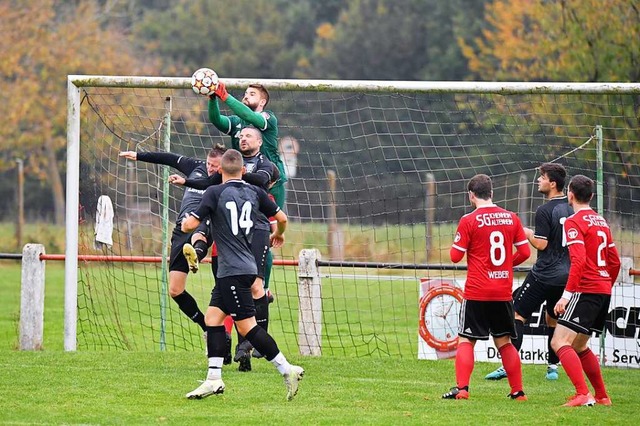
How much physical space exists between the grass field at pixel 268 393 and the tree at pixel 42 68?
78.9 ft

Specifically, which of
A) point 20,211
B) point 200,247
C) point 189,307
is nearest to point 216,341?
point 200,247

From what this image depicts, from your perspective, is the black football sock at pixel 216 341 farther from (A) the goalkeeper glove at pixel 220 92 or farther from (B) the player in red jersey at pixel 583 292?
(B) the player in red jersey at pixel 583 292

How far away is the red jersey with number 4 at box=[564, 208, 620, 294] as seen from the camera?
8398 mm

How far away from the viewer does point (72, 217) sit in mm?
11203

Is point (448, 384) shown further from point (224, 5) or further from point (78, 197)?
point (224, 5)

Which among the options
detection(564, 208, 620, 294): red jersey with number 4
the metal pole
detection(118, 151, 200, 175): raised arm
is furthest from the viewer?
the metal pole

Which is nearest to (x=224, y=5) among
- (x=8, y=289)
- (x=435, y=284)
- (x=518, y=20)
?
(x=518, y=20)

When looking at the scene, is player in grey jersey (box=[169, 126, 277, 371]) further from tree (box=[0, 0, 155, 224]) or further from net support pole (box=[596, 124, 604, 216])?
tree (box=[0, 0, 155, 224])

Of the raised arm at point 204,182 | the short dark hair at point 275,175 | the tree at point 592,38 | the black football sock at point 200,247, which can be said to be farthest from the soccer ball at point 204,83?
the tree at point 592,38

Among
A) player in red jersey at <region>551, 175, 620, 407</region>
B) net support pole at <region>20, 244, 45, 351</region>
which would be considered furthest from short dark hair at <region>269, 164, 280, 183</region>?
net support pole at <region>20, 244, 45, 351</region>

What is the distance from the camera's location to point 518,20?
4000 cm

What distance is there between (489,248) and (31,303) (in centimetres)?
573

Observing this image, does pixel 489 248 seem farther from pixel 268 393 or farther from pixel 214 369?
pixel 214 369

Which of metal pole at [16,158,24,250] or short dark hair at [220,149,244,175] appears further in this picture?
metal pole at [16,158,24,250]
